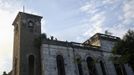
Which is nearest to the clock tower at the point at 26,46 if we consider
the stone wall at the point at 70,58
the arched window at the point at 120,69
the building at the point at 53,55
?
the building at the point at 53,55

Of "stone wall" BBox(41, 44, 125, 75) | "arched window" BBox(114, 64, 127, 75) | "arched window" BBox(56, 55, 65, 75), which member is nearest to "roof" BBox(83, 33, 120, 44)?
"stone wall" BBox(41, 44, 125, 75)

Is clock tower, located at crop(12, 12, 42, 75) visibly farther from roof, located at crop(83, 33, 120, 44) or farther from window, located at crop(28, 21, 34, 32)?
roof, located at crop(83, 33, 120, 44)

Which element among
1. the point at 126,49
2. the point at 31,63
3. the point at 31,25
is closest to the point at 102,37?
the point at 126,49

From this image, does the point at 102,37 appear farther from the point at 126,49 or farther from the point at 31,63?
the point at 31,63

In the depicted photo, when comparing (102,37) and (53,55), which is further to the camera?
(102,37)

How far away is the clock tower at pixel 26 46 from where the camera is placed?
29.0 metres

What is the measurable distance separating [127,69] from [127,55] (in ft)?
22.1

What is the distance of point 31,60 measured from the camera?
3008 centimetres

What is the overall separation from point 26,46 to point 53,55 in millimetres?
3839

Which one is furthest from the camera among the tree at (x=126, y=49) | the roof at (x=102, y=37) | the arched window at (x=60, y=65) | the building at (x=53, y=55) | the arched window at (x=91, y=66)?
the roof at (x=102, y=37)

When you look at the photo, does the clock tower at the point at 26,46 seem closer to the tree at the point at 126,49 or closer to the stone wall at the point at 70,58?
the stone wall at the point at 70,58

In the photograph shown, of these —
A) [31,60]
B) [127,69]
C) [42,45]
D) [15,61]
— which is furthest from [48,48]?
[127,69]

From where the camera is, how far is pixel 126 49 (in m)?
30.2

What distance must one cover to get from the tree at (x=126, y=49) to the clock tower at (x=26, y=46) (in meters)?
10.9
